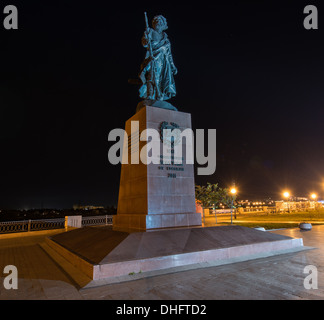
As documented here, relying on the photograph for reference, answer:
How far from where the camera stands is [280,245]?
8320mm

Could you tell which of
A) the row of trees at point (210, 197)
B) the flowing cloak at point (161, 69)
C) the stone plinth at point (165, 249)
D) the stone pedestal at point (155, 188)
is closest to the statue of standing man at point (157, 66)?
the flowing cloak at point (161, 69)

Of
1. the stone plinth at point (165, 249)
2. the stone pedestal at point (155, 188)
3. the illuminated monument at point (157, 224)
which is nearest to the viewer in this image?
the stone plinth at point (165, 249)

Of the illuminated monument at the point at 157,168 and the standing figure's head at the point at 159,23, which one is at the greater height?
the standing figure's head at the point at 159,23

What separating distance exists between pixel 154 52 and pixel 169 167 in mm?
5467

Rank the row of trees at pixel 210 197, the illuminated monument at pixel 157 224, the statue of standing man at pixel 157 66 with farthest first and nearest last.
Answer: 1. the row of trees at pixel 210 197
2. the statue of standing man at pixel 157 66
3. the illuminated monument at pixel 157 224

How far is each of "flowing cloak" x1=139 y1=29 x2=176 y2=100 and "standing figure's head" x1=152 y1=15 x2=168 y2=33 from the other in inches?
13.0

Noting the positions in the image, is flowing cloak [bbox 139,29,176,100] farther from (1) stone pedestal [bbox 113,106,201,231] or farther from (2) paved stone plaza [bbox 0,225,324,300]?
(2) paved stone plaza [bbox 0,225,324,300]

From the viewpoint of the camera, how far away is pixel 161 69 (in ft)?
36.5

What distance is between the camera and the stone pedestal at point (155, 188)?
827 cm

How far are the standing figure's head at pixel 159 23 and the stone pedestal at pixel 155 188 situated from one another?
170 inches

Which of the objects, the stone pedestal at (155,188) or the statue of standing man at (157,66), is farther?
the statue of standing man at (157,66)

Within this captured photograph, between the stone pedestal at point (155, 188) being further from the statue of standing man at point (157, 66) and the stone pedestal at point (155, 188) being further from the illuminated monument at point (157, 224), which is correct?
the statue of standing man at point (157, 66)
